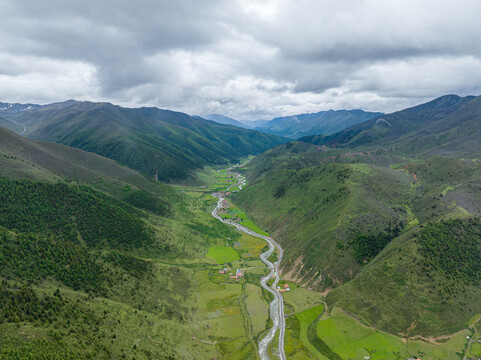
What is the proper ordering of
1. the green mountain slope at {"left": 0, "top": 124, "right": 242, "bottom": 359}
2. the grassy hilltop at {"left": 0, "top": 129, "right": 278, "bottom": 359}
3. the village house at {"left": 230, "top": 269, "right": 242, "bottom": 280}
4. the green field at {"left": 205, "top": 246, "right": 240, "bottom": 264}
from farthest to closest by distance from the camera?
the green field at {"left": 205, "top": 246, "right": 240, "bottom": 264}, the village house at {"left": 230, "top": 269, "right": 242, "bottom": 280}, the grassy hilltop at {"left": 0, "top": 129, "right": 278, "bottom": 359}, the green mountain slope at {"left": 0, "top": 124, "right": 242, "bottom": 359}

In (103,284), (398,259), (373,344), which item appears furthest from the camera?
(398,259)

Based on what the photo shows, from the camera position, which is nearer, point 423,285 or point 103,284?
point 103,284

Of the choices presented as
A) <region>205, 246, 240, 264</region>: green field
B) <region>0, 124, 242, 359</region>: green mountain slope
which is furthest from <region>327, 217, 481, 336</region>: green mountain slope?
<region>205, 246, 240, 264</region>: green field

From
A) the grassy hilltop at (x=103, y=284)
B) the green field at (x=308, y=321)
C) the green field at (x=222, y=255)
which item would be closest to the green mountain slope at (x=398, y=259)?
the green field at (x=308, y=321)

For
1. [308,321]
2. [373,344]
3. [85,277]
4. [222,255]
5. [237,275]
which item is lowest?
[308,321]

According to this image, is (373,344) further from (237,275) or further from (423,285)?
(237,275)

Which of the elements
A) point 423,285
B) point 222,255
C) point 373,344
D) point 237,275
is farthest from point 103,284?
point 423,285

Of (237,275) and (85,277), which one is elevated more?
(85,277)

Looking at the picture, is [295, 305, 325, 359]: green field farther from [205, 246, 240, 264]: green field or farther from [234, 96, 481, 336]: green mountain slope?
[205, 246, 240, 264]: green field

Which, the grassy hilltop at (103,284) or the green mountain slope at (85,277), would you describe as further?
the grassy hilltop at (103,284)

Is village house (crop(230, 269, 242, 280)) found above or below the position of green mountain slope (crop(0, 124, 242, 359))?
below

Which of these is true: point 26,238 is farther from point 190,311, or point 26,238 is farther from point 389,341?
point 389,341

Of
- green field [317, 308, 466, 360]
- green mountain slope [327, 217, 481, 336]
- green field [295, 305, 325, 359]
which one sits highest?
green mountain slope [327, 217, 481, 336]

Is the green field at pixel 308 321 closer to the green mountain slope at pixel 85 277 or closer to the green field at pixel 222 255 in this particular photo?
the green mountain slope at pixel 85 277
